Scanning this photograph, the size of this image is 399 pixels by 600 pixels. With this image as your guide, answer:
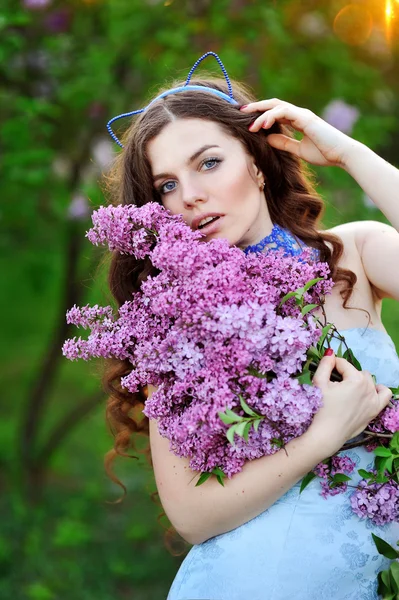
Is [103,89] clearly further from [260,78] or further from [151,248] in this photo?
[151,248]

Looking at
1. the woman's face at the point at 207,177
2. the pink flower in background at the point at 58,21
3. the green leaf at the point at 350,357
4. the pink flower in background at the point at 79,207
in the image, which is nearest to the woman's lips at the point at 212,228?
the woman's face at the point at 207,177

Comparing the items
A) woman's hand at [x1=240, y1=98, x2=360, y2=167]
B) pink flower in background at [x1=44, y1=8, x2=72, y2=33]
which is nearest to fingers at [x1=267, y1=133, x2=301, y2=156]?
woman's hand at [x1=240, y1=98, x2=360, y2=167]

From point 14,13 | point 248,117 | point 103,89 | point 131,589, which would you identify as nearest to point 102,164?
point 103,89

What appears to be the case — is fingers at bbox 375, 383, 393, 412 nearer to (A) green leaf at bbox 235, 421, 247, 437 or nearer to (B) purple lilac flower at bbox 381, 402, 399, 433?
(B) purple lilac flower at bbox 381, 402, 399, 433

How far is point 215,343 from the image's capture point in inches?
67.1

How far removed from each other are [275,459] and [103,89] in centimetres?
311

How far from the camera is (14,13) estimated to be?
164 inches

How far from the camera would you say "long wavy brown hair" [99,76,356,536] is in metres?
2.29

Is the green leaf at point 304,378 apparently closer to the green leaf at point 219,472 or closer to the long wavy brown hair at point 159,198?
the green leaf at point 219,472

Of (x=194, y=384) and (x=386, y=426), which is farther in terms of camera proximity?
(x=386, y=426)

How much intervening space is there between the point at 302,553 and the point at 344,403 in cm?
41

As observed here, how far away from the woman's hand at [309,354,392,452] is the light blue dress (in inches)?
6.0

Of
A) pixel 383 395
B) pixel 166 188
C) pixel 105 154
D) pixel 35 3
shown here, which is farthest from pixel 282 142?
pixel 35 3

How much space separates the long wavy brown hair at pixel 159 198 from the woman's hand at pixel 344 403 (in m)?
0.36
